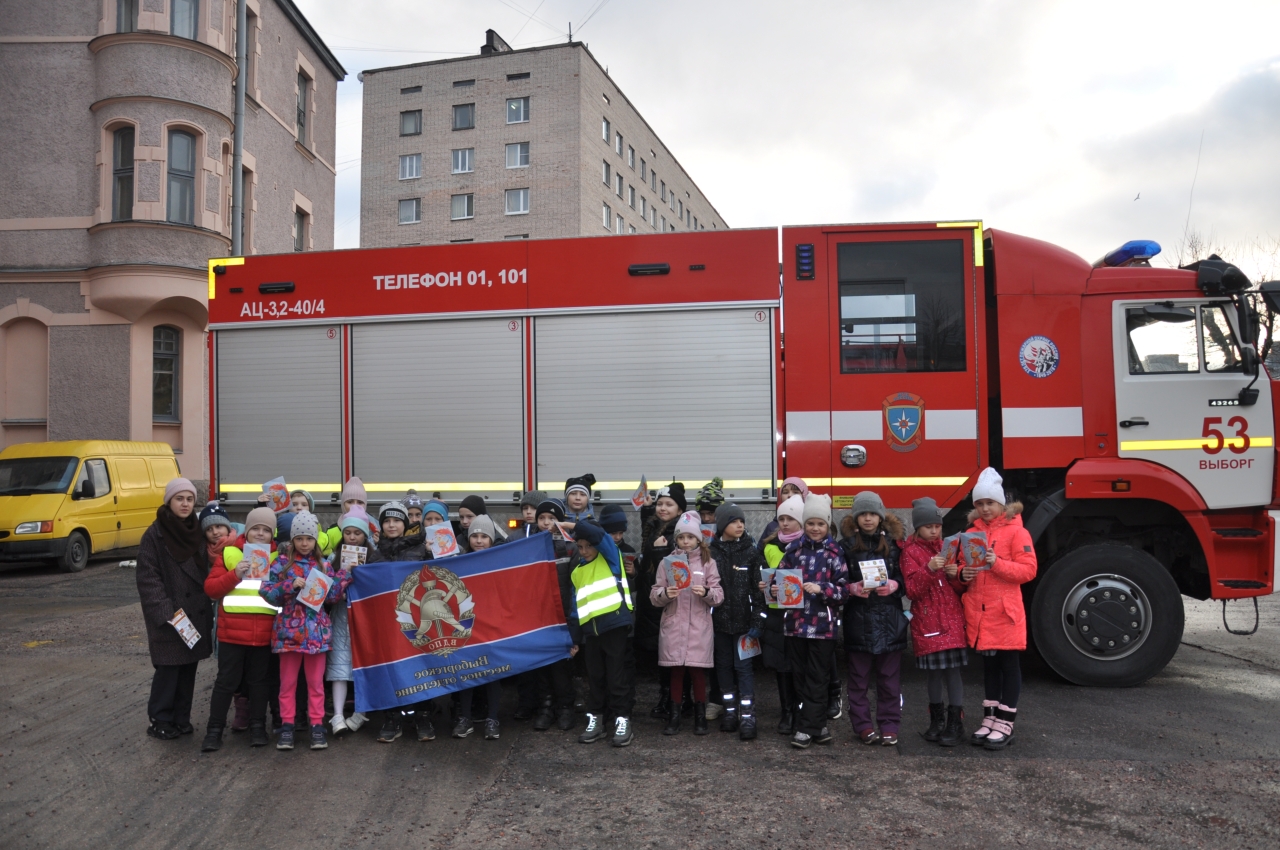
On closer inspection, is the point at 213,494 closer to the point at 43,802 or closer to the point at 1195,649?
the point at 43,802

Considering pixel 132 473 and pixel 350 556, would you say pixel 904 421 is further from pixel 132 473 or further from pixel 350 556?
pixel 132 473

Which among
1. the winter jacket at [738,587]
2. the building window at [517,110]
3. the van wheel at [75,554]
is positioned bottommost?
the van wheel at [75,554]

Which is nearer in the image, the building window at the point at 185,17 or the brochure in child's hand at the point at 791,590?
the brochure in child's hand at the point at 791,590

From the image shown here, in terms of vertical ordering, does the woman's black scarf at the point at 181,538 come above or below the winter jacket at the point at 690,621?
above

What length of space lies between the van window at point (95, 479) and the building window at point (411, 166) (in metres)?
39.0

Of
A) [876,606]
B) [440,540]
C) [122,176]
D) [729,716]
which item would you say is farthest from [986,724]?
[122,176]

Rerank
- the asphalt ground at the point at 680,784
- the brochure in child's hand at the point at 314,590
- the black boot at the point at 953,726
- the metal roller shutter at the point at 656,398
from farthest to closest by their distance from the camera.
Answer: the metal roller shutter at the point at 656,398 → the brochure in child's hand at the point at 314,590 → the black boot at the point at 953,726 → the asphalt ground at the point at 680,784

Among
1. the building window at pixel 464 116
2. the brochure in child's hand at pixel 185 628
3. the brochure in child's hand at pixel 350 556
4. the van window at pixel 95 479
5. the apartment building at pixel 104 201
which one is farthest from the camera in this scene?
the building window at pixel 464 116

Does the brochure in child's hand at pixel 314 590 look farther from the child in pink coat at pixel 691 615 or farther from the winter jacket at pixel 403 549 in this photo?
the child in pink coat at pixel 691 615

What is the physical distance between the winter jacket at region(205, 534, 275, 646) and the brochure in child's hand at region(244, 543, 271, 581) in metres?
0.06

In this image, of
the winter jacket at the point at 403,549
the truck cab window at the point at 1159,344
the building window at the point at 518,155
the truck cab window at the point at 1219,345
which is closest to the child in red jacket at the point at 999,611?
the truck cab window at the point at 1159,344

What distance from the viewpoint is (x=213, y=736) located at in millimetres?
5664

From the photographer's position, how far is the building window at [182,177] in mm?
19125

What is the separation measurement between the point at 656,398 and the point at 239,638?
3376 mm
